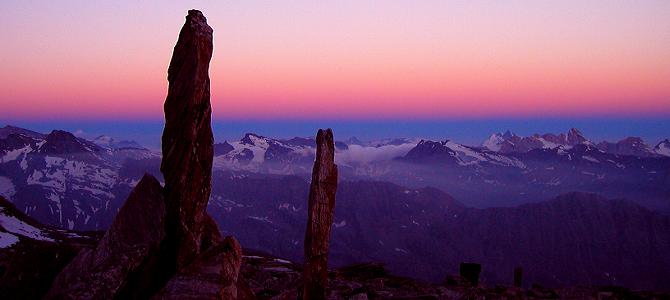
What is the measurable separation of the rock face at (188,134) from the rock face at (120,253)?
0.91 m

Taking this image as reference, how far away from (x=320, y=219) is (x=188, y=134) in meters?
15.5

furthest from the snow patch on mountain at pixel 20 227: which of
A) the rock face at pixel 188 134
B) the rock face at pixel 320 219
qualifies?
the rock face at pixel 188 134

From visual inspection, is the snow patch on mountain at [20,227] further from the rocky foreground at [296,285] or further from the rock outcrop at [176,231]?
the rock outcrop at [176,231]

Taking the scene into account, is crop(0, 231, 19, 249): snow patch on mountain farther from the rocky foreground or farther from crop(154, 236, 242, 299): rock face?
crop(154, 236, 242, 299): rock face

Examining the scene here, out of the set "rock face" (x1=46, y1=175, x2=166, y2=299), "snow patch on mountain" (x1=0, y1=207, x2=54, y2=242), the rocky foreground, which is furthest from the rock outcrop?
"snow patch on mountain" (x1=0, y1=207, x2=54, y2=242)

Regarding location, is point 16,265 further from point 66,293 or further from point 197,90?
point 197,90

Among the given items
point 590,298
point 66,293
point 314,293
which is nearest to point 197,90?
point 66,293

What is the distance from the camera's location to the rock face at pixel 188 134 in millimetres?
25953

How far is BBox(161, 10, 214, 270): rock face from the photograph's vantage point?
2595cm

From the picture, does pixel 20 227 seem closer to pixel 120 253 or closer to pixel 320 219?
pixel 320 219

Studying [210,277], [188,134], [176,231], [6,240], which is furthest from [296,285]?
[6,240]

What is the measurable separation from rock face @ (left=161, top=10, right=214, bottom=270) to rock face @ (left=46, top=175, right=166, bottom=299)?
2.98 ft

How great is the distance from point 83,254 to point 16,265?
4271 mm

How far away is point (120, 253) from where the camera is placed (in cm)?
2305
